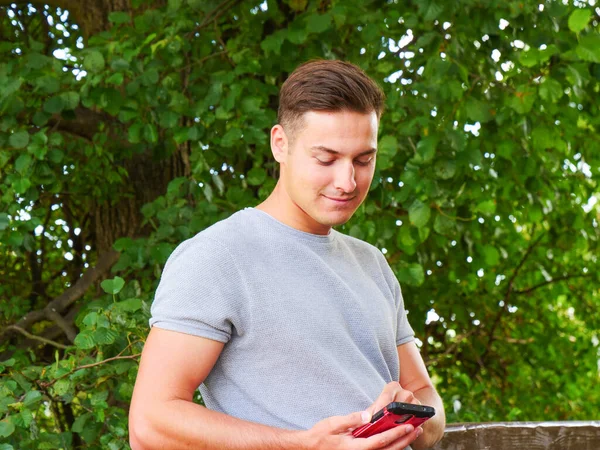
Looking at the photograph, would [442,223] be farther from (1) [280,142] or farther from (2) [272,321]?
(2) [272,321]

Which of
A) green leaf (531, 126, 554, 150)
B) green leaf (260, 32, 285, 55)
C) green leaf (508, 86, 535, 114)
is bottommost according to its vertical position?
green leaf (531, 126, 554, 150)

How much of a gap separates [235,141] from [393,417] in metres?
1.98

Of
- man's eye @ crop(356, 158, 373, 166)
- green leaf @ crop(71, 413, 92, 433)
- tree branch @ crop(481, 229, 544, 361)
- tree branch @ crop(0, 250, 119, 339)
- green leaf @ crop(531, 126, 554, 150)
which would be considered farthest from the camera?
tree branch @ crop(481, 229, 544, 361)

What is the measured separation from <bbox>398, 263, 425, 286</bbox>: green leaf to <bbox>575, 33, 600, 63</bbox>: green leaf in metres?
0.91

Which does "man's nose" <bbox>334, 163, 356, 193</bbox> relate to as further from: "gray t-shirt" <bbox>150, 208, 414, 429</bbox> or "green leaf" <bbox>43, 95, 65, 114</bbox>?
"green leaf" <bbox>43, 95, 65, 114</bbox>

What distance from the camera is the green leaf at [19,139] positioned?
11.0 ft

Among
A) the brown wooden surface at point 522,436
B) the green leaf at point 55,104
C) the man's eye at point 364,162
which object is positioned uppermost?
the green leaf at point 55,104

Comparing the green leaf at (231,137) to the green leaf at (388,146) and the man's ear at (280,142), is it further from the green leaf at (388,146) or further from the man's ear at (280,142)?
the man's ear at (280,142)

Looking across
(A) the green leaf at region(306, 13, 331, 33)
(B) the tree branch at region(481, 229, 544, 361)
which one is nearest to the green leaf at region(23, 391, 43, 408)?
(A) the green leaf at region(306, 13, 331, 33)

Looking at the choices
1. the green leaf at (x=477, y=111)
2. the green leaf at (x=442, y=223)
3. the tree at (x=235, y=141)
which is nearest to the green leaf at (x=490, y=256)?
the tree at (x=235, y=141)

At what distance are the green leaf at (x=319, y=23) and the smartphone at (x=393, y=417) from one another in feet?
6.48

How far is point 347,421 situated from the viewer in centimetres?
156

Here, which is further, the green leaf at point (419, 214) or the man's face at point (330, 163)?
the green leaf at point (419, 214)

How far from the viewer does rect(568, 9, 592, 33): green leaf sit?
3.11 m
